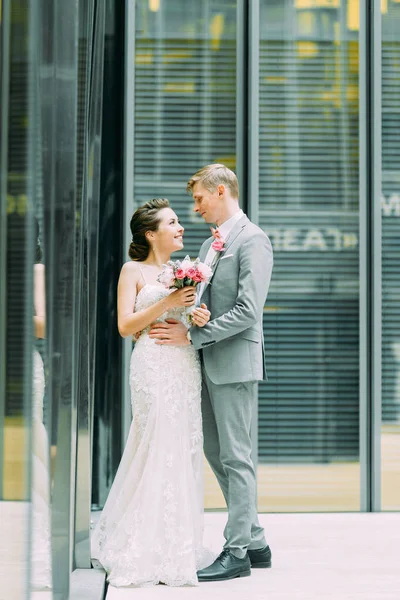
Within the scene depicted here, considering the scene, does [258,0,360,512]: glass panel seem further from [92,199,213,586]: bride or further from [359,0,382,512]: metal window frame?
[92,199,213,586]: bride

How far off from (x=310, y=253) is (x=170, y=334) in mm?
1988

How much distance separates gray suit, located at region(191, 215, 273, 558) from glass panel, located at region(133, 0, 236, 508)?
1732 millimetres

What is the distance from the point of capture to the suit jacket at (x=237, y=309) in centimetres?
378

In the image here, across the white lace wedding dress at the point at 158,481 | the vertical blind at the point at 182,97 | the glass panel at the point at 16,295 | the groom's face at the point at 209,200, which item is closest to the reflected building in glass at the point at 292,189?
the vertical blind at the point at 182,97

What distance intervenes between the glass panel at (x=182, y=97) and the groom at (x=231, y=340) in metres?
1.66

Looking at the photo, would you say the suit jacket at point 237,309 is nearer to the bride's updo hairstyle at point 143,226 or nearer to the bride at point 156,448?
the bride at point 156,448

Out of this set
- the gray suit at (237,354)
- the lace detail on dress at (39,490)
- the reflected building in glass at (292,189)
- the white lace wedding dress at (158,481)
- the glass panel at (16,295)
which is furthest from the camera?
the reflected building in glass at (292,189)

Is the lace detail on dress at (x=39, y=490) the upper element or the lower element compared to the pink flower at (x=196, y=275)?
lower

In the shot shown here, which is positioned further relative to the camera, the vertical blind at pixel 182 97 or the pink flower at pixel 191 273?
the vertical blind at pixel 182 97

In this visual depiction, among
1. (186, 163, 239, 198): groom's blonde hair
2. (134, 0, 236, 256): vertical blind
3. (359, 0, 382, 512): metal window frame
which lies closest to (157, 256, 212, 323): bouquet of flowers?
(186, 163, 239, 198): groom's blonde hair

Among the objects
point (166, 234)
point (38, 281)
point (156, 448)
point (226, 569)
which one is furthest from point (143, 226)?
point (38, 281)

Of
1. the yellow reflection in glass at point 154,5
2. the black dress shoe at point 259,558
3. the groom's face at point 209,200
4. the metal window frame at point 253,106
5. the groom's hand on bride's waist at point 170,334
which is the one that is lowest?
the black dress shoe at point 259,558

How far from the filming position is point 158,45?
5.65 meters

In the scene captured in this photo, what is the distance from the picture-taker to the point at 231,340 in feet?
12.7
